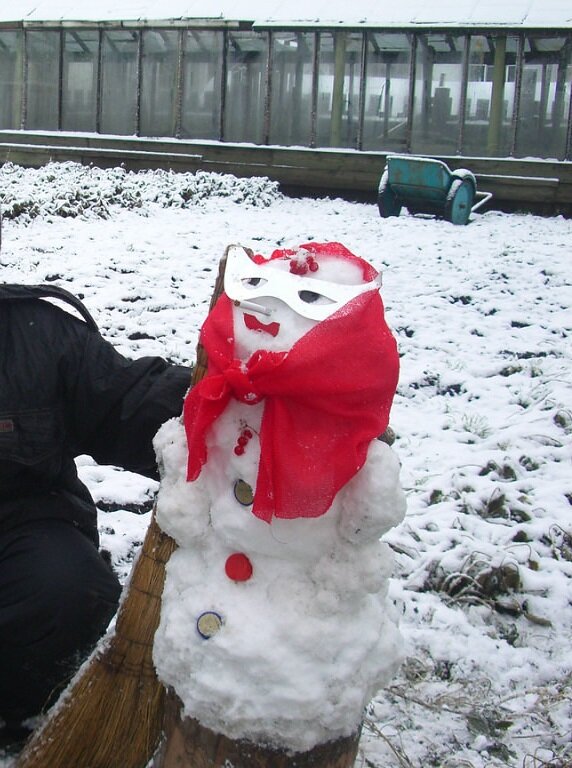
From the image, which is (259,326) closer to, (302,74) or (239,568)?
(239,568)

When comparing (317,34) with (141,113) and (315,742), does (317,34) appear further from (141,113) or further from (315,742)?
(315,742)

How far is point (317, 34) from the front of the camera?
13.7 m

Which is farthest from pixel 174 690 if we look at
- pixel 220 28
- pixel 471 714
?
pixel 220 28

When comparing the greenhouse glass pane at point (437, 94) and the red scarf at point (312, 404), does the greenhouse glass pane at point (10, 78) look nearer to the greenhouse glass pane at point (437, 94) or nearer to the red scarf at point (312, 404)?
the greenhouse glass pane at point (437, 94)

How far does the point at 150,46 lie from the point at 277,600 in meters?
15.0

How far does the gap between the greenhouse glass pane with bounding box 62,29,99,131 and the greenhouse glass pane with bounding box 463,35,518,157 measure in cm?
663

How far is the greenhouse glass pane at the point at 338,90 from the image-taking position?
13.7 m

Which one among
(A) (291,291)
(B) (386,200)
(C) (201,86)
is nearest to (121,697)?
(A) (291,291)

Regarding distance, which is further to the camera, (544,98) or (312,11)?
(312,11)

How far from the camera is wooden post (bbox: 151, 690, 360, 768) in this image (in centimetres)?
147

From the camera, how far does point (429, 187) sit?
10.2 metres

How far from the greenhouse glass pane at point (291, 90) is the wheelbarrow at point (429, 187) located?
3.79 m

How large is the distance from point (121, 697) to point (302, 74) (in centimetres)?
1357

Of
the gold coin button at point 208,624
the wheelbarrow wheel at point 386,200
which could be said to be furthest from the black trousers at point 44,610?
the wheelbarrow wheel at point 386,200
